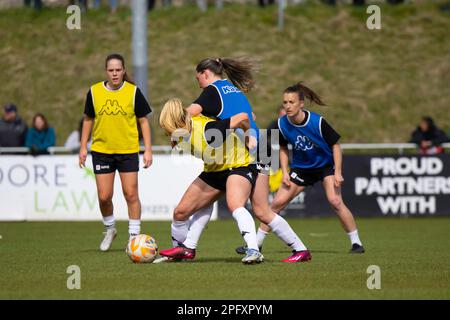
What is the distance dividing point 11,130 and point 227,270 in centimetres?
1259

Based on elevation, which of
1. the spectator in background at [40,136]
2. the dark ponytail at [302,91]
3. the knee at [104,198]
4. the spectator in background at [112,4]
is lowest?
the knee at [104,198]

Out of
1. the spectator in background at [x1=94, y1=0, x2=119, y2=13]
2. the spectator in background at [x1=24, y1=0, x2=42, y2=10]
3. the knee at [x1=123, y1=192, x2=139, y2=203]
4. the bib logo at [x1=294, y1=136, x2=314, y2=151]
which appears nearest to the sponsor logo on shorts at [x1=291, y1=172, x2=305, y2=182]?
the bib logo at [x1=294, y1=136, x2=314, y2=151]

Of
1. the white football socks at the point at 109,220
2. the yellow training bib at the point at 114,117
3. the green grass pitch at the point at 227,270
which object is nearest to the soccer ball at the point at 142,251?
the green grass pitch at the point at 227,270

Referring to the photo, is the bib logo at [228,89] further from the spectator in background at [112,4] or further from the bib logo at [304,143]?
the spectator in background at [112,4]

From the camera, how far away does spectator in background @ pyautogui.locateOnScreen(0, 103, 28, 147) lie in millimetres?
20781

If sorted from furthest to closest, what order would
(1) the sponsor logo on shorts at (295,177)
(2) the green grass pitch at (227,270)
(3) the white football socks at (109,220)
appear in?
(3) the white football socks at (109,220) < (1) the sponsor logo on shorts at (295,177) < (2) the green grass pitch at (227,270)

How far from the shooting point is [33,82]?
3114 centimetres

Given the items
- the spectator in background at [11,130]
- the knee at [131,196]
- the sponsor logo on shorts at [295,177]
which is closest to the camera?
the knee at [131,196]

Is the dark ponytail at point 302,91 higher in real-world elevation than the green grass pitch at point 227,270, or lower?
higher

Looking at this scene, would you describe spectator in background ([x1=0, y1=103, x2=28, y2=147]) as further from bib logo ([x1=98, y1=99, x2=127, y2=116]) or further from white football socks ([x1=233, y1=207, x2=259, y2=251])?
white football socks ([x1=233, y1=207, x2=259, y2=251])

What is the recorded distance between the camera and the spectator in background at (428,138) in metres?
20.3

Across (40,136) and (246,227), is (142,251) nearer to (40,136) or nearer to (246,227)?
(246,227)

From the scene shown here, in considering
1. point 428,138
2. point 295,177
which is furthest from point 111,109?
point 428,138

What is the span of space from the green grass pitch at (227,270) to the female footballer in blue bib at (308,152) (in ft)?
1.98
